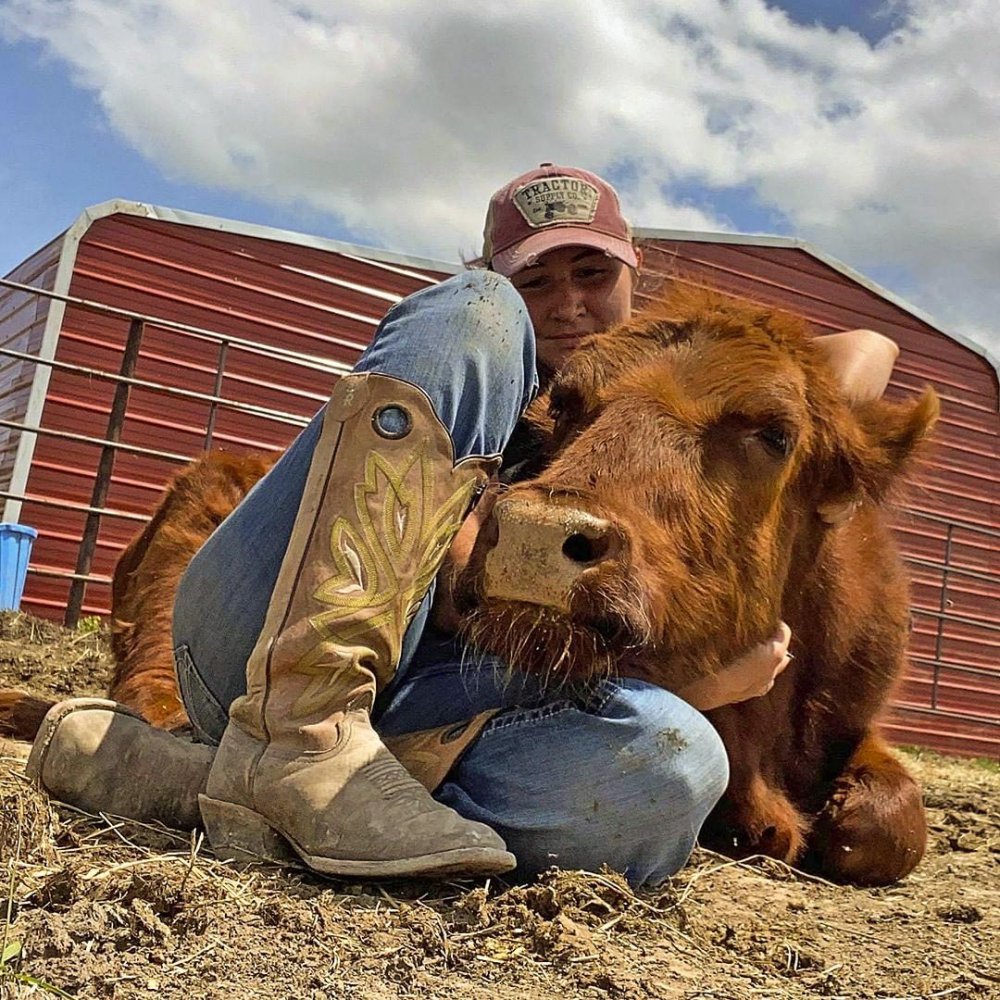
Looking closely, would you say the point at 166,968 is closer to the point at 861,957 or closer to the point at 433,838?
the point at 433,838

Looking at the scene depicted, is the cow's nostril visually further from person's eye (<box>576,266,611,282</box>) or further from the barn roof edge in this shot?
the barn roof edge

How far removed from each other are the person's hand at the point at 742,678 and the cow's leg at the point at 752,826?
15.2 inches

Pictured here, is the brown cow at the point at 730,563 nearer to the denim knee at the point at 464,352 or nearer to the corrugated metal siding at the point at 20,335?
the denim knee at the point at 464,352

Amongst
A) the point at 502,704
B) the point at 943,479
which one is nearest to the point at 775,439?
the point at 502,704

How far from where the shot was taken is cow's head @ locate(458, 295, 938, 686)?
2008 mm

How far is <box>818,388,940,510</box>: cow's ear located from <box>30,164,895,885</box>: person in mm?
1016

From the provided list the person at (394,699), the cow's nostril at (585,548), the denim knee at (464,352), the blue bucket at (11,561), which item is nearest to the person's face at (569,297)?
the person at (394,699)

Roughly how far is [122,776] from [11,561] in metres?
6.92

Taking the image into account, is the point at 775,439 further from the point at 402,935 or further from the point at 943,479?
the point at 943,479

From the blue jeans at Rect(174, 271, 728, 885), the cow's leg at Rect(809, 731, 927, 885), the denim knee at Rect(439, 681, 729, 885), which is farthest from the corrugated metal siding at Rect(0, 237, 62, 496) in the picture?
the denim knee at Rect(439, 681, 729, 885)

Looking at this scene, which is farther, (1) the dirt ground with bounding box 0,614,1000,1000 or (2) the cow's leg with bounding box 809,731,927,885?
(2) the cow's leg with bounding box 809,731,927,885

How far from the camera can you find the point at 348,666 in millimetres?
1927

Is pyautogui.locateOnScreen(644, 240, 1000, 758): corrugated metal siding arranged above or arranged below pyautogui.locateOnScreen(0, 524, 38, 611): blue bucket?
above

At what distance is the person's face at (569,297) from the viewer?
3230 millimetres
